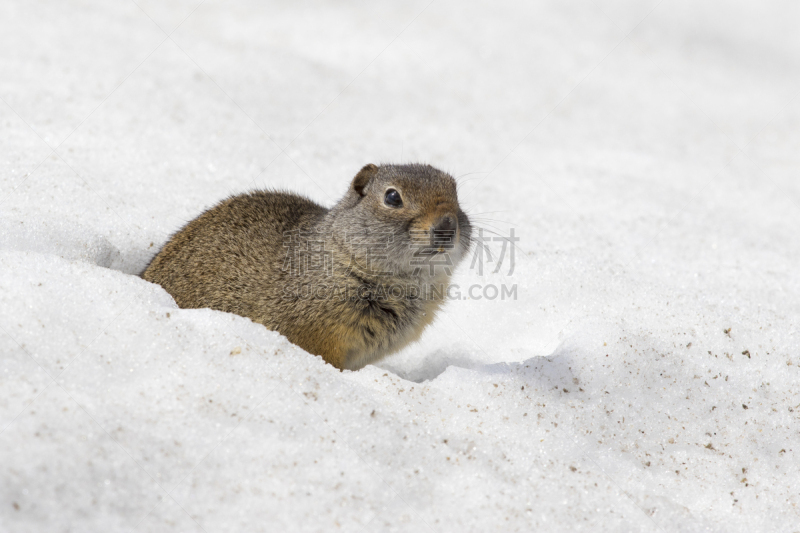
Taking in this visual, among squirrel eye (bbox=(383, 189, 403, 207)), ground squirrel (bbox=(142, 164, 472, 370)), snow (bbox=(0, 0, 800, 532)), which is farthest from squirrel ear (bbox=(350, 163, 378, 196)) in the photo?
snow (bbox=(0, 0, 800, 532))

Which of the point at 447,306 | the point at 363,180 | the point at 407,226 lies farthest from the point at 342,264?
the point at 447,306

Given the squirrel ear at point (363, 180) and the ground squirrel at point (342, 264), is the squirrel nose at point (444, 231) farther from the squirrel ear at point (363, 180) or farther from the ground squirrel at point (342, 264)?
the squirrel ear at point (363, 180)

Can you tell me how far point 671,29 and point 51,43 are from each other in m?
9.77

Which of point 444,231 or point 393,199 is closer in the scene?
point 444,231

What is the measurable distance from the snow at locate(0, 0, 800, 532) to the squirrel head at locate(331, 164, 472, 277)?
733 mm

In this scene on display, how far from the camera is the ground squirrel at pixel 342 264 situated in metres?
3.96

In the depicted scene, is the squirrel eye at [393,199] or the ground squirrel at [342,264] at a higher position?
the squirrel eye at [393,199]

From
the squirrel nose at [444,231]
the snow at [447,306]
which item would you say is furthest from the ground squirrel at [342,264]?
the snow at [447,306]

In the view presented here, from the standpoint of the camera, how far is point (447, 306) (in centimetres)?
493

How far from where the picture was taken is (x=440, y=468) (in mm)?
2781

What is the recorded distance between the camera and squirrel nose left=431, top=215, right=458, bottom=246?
384 cm

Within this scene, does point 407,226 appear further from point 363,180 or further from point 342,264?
point 363,180

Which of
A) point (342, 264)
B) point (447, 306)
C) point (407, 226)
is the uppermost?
point (407, 226)

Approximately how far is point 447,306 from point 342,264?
1.13 metres
